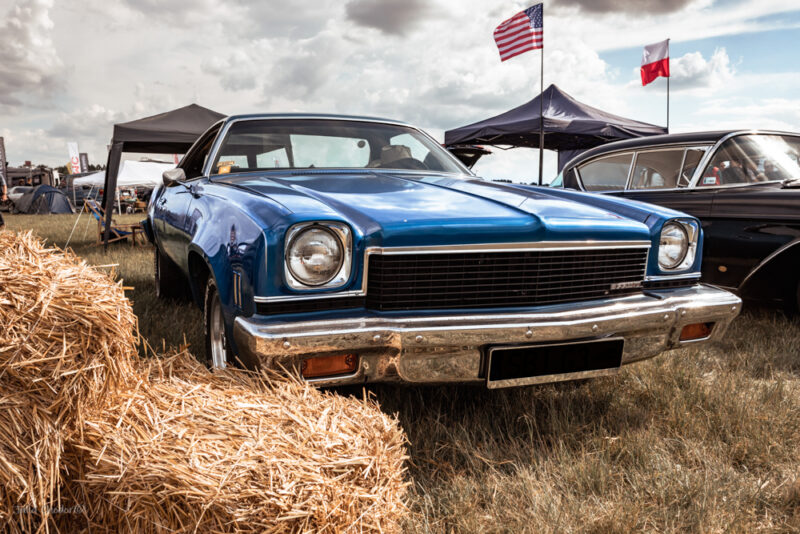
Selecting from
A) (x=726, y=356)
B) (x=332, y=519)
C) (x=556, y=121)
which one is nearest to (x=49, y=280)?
(x=332, y=519)

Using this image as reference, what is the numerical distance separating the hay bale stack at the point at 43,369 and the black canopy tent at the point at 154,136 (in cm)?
878

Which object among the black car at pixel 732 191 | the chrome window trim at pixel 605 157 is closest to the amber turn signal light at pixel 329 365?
the black car at pixel 732 191

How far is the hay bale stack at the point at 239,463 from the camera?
4.44ft

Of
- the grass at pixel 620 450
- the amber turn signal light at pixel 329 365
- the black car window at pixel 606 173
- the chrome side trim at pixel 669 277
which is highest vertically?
the black car window at pixel 606 173

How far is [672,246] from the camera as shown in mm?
2660

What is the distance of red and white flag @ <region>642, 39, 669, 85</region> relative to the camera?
50.4ft

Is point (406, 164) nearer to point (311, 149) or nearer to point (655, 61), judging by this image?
point (311, 149)

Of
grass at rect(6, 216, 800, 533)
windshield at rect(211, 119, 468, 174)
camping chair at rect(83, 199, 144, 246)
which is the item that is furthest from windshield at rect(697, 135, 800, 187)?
camping chair at rect(83, 199, 144, 246)

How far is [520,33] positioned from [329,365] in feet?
40.0

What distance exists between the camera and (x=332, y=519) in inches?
55.0

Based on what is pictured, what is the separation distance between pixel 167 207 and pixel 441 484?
263 centimetres

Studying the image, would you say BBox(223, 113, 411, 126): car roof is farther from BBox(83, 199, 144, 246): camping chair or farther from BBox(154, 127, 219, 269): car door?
BBox(83, 199, 144, 246): camping chair

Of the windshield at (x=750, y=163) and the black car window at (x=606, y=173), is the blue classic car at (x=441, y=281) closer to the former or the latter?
the windshield at (x=750, y=163)

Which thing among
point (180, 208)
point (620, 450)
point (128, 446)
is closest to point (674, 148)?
point (620, 450)
